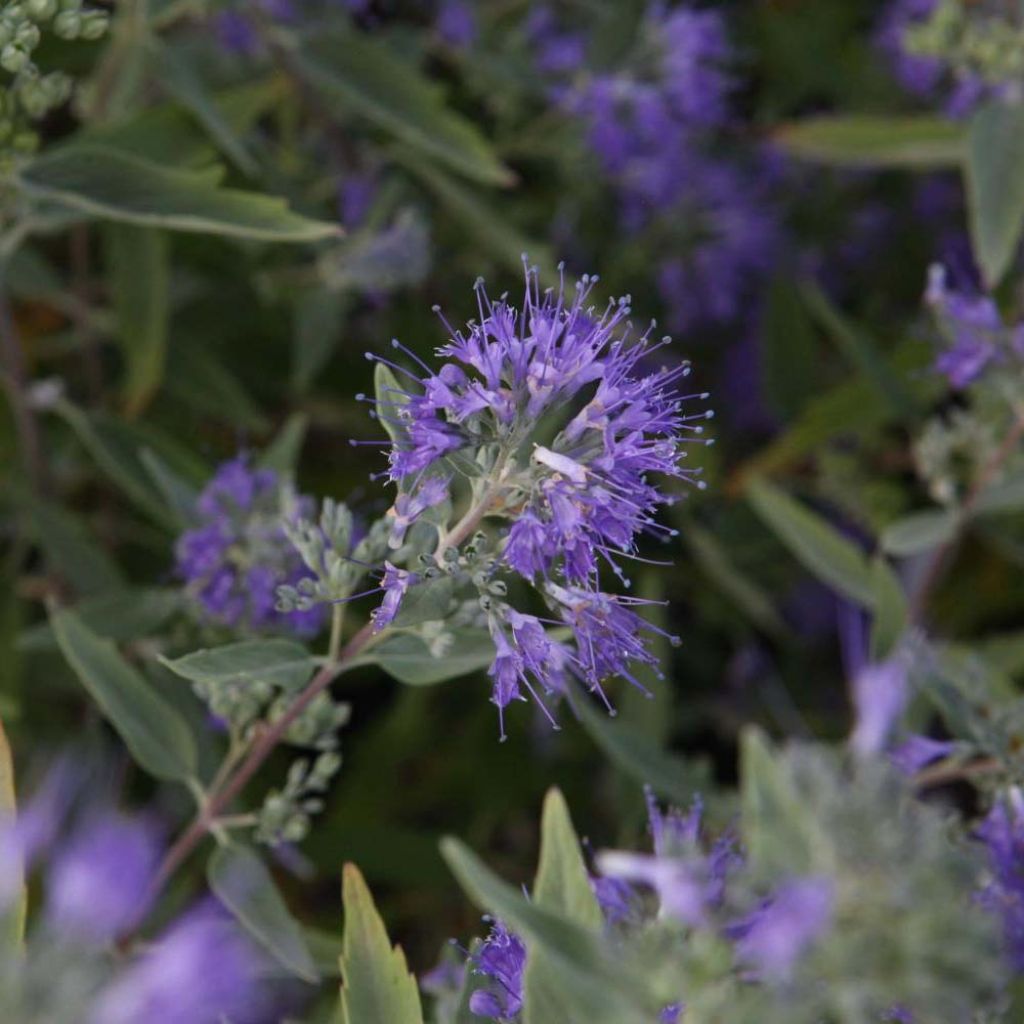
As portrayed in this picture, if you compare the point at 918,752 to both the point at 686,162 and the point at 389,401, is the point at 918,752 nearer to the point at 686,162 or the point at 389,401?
the point at 389,401

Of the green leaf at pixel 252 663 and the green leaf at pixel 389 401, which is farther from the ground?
the green leaf at pixel 389 401

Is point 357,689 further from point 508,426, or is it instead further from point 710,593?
point 508,426

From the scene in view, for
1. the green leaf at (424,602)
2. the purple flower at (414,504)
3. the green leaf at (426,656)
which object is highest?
the purple flower at (414,504)

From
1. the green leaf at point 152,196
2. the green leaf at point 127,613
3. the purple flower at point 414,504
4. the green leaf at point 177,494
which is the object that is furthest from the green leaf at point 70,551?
the purple flower at point 414,504

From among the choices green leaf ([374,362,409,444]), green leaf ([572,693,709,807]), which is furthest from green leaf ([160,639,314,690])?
green leaf ([572,693,709,807])

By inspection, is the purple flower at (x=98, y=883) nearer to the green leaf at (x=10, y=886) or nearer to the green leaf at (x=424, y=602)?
the green leaf at (x=10, y=886)

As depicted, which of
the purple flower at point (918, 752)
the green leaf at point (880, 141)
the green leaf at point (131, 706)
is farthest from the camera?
the green leaf at point (880, 141)

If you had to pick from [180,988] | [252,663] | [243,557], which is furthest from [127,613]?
[180,988]
